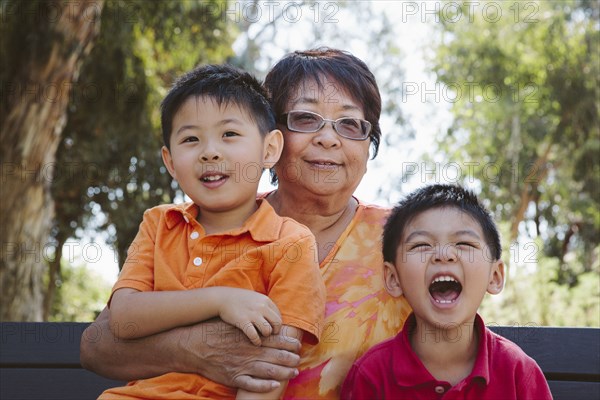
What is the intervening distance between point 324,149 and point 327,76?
0.94ft

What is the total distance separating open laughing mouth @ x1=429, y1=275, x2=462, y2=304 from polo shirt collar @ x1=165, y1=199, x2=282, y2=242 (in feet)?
1.62

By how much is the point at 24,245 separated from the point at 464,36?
11279mm

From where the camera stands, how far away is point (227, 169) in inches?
91.9

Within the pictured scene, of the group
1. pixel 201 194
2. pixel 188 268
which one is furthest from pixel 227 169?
pixel 188 268

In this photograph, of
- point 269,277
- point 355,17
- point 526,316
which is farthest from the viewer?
point 355,17

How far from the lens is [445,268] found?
227cm

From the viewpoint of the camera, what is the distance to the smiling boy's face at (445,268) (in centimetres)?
227

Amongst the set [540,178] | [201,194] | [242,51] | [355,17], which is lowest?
[201,194]

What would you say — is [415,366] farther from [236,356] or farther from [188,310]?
[188,310]

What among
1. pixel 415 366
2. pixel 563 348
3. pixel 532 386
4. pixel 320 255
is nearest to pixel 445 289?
pixel 415 366

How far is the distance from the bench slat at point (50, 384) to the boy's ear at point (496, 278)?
65.8 inches

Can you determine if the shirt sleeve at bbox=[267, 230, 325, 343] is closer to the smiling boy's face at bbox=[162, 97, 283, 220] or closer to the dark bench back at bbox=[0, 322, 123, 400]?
the smiling boy's face at bbox=[162, 97, 283, 220]

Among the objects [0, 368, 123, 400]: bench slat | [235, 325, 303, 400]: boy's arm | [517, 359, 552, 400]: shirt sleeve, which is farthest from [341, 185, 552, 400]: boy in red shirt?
[0, 368, 123, 400]: bench slat

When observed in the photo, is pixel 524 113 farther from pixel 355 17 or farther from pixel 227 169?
pixel 227 169
